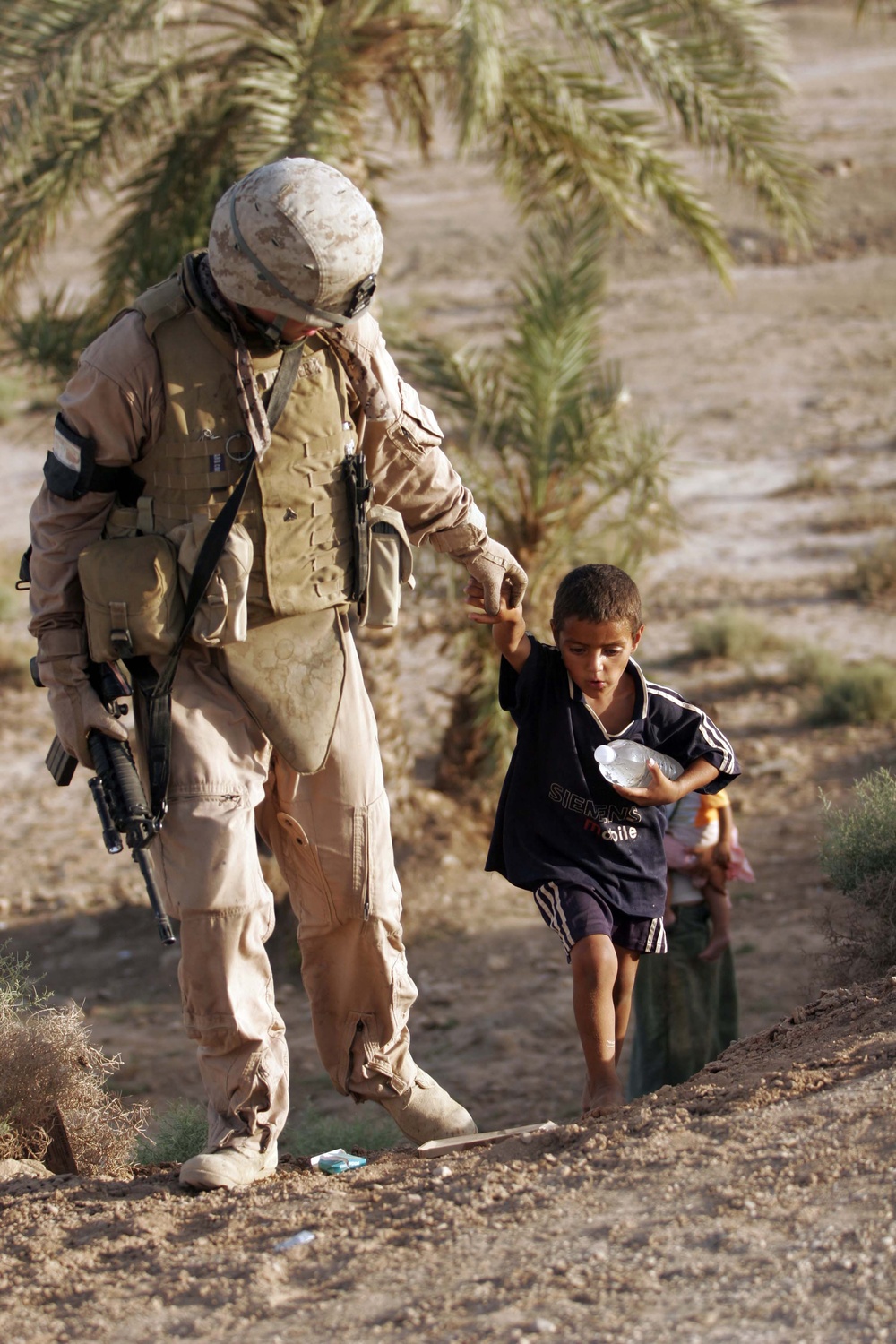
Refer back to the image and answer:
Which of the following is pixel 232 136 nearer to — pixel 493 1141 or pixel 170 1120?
pixel 170 1120

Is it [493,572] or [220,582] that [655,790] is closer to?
[493,572]

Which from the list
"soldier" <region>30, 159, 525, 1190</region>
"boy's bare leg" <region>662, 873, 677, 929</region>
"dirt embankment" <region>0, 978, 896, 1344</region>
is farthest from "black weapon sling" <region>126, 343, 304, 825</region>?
"boy's bare leg" <region>662, 873, 677, 929</region>

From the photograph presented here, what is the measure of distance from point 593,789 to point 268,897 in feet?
2.60

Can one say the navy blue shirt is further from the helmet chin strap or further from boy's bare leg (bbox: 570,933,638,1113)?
the helmet chin strap

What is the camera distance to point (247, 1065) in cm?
316

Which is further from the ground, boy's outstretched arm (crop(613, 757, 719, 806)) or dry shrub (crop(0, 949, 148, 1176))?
boy's outstretched arm (crop(613, 757, 719, 806))

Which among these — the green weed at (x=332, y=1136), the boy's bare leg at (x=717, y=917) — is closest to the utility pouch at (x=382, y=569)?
the boy's bare leg at (x=717, y=917)

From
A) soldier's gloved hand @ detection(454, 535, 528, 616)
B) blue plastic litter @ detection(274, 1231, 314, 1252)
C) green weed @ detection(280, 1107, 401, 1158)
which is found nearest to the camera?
→ blue plastic litter @ detection(274, 1231, 314, 1252)

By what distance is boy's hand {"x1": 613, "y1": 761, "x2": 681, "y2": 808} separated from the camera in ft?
11.0

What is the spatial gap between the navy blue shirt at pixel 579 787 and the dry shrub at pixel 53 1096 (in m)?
1.21

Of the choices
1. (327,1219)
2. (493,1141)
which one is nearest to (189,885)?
(327,1219)

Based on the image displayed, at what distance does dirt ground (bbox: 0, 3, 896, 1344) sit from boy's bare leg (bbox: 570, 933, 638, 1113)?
172mm

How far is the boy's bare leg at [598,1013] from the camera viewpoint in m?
3.31

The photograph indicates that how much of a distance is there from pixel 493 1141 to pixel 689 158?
23.6 metres
